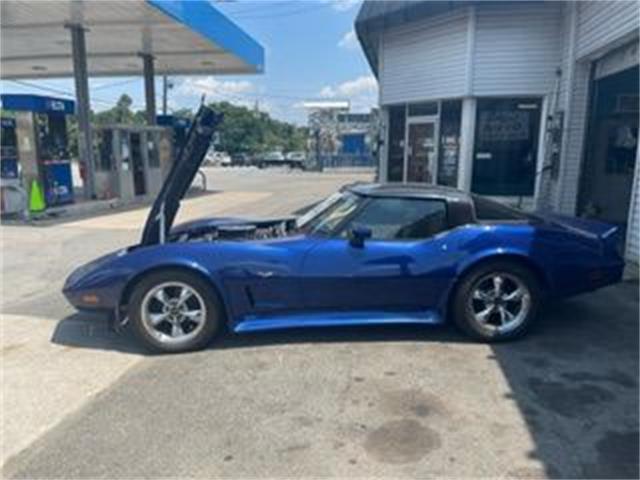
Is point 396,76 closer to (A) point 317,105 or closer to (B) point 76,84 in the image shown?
(B) point 76,84

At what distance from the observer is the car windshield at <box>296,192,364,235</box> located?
4773 millimetres

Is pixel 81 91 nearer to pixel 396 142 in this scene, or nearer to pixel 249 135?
pixel 396 142

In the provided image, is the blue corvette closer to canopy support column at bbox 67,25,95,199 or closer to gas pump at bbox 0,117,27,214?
gas pump at bbox 0,117,27,214

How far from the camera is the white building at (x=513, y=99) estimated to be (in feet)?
32.8

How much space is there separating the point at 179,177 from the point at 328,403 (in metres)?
2.67

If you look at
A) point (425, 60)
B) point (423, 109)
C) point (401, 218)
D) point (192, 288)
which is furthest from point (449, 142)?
point (192, 288)

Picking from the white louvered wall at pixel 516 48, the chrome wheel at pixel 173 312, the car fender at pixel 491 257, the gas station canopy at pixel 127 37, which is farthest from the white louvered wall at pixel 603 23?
the gas station canopy at pixel 127 37

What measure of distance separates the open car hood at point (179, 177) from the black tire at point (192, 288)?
0.78m

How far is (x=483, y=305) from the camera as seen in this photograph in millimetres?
4730

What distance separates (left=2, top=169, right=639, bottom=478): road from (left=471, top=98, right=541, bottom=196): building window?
7.28 m

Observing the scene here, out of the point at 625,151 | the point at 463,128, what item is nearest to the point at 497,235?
the point at 625,151

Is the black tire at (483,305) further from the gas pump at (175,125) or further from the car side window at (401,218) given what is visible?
the gas pump at (175,125)

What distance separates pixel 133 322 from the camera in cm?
454

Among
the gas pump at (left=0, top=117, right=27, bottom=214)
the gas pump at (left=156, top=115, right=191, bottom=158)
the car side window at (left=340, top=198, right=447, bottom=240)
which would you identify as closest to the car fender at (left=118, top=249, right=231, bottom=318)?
the car side window at (left=340, top=198, right=447, bottom=240)
